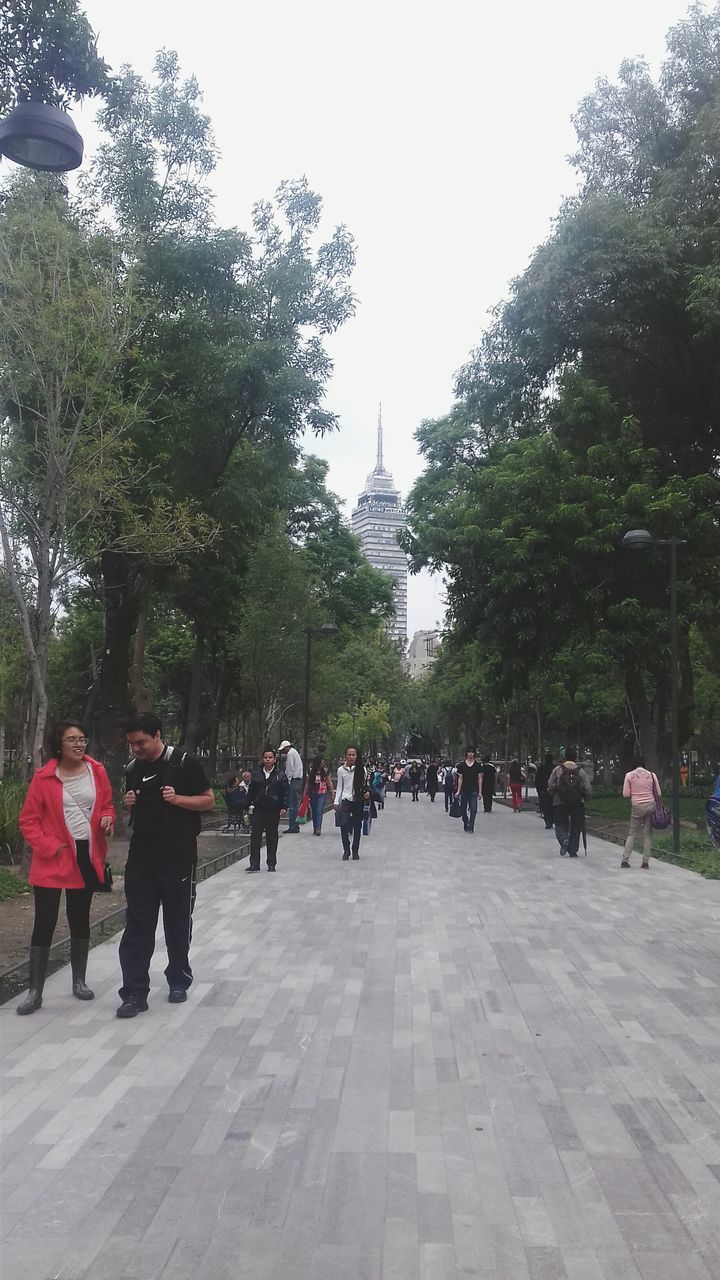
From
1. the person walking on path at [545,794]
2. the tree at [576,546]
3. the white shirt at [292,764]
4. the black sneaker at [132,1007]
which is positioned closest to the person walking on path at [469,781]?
the person walking on path at [545,794]

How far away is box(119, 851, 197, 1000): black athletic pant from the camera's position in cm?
635

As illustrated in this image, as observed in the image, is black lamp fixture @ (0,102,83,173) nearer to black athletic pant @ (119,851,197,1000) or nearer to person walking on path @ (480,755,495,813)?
black athletic pant @ (119,851,197,1000)

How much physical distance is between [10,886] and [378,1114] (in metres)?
7.63

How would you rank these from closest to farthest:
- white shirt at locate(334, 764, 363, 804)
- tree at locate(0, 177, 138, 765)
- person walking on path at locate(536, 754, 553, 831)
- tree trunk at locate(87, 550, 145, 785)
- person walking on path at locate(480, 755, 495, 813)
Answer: tree at locate(0, 177, 138, 765), white shirt at locate(334, 764, 363, 804), tree trunk at locate(87, 550, 145, 785), person walking on path at locate(536, 754, 553, 831), person walking on path at locate(480, 755, 495, 813)

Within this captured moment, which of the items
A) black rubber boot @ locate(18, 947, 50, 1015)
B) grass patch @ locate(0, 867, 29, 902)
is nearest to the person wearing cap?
grass patch @ locate(0, 867, 29, 902)

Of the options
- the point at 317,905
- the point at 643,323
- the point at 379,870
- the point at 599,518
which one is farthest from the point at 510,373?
the point at 317,905

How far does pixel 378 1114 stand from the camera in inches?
181

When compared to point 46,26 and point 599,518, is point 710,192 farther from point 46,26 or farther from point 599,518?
point 46,26

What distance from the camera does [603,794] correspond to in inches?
1457

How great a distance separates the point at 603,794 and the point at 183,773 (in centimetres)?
3222

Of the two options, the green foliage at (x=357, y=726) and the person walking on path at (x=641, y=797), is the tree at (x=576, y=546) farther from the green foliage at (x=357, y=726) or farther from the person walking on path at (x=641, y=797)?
the green foliage at (x=357, y=726)

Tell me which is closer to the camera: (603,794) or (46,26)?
(46,26)

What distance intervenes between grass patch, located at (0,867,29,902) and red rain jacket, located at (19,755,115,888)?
4981mm

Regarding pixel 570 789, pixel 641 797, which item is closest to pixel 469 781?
pixel 570 789
